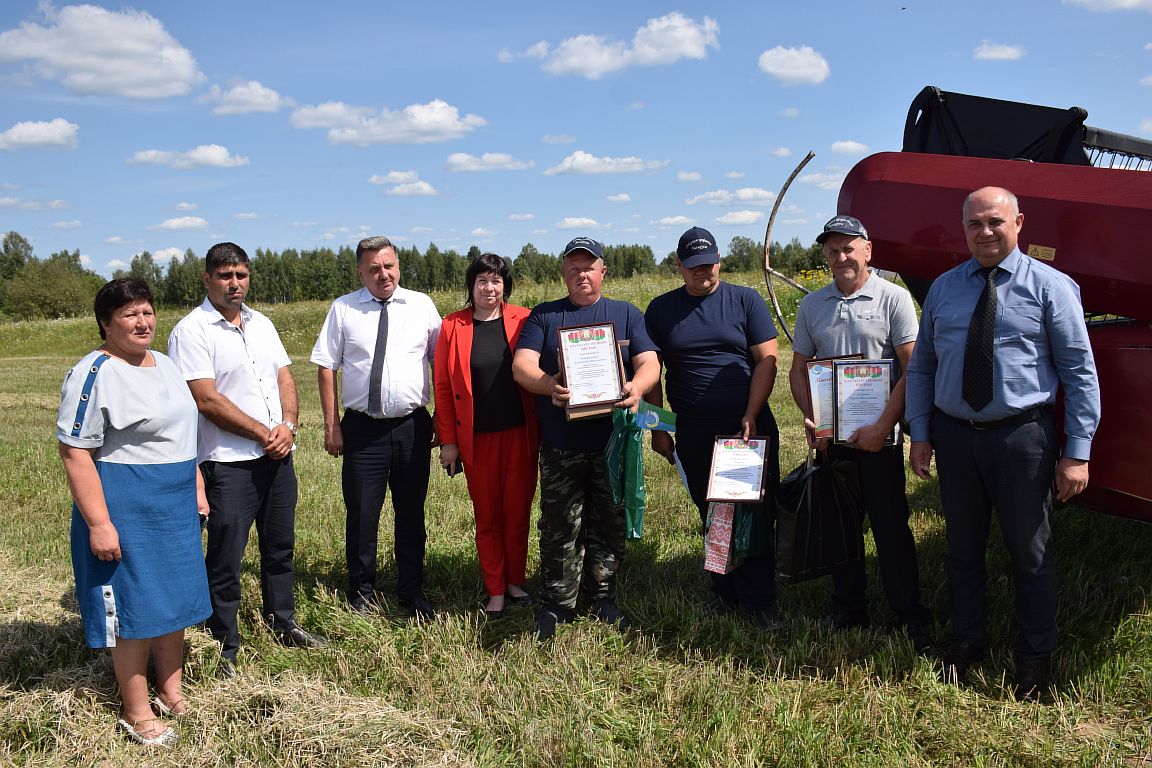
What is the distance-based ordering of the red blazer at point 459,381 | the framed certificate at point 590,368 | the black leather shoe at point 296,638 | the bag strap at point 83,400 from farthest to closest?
1. the red blazer at point 459,381
2. the black leather shoe at point 296,638
3. the framed certificate at point 590,368
4. the bag strap at point 83,400

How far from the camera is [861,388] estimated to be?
384cm

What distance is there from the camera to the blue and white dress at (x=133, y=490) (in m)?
3.21

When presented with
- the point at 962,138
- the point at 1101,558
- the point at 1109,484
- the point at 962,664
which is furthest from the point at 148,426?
the point at 1101,558

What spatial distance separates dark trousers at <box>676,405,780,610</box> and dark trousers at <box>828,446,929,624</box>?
0.33m

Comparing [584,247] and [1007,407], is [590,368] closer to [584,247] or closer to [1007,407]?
[584,247]

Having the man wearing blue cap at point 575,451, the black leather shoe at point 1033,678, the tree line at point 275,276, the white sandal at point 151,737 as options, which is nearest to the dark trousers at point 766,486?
the man wearing blue cap at point 575,451

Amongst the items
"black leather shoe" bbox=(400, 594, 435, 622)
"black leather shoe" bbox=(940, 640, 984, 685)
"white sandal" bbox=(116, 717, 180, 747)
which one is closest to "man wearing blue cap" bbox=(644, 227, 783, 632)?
"black leather shoe" bbox=(940, 640, 984, 685)

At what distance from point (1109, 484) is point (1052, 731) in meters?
1.01

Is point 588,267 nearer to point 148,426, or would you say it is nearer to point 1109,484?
point 148,426

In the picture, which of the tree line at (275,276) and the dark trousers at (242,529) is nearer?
the dark trousers at (242,529)

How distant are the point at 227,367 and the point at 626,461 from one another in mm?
1992

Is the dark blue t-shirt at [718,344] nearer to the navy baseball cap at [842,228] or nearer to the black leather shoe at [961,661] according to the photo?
the navy baseball cap at [842,228]

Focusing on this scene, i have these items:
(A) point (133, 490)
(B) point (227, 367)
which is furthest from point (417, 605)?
(A) point (133, 490)

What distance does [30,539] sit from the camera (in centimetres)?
588
